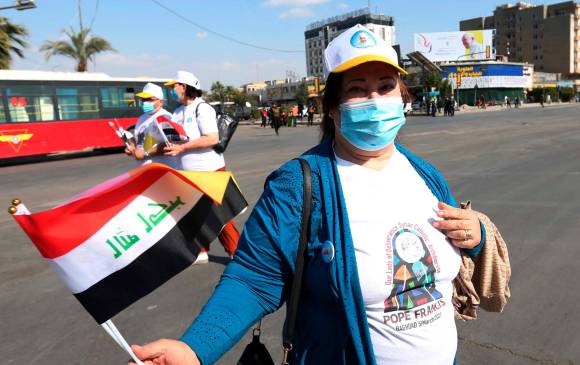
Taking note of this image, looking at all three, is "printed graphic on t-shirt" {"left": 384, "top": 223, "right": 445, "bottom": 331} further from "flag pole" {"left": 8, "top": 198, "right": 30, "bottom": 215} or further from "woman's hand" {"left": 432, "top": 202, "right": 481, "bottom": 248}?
"flag pole" {"left": 8, "top": 198, "right": 30, "bottom": 215}

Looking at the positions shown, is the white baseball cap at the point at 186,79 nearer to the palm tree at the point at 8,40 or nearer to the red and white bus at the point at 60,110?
the red and white bus at the point at 60,110

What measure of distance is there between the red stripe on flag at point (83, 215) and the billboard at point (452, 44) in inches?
3163

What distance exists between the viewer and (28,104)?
667 inches

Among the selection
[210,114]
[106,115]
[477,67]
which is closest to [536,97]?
[477,67]

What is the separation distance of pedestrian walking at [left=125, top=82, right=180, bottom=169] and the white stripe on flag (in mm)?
2843

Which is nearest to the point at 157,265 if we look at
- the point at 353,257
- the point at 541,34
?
the point at 353,257

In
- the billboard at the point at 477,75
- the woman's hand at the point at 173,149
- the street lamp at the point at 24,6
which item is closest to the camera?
the woman's hand at the point at 173,149

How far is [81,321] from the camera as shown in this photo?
3750 mm

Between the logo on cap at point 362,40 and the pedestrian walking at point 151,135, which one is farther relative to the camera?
the pedestrian walking at point 151,135

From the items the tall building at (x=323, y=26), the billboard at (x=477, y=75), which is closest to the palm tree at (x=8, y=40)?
the billboard at (x=477, y=75)

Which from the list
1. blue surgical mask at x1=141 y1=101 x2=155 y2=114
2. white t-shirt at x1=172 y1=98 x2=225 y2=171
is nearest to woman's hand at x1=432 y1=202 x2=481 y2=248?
white t-shirt at x1=172 y1=98 x2=225 y2=171

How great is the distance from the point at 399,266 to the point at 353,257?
17 cm

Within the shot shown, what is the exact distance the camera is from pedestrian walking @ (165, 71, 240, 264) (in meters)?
4.51

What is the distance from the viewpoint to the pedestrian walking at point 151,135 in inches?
180
